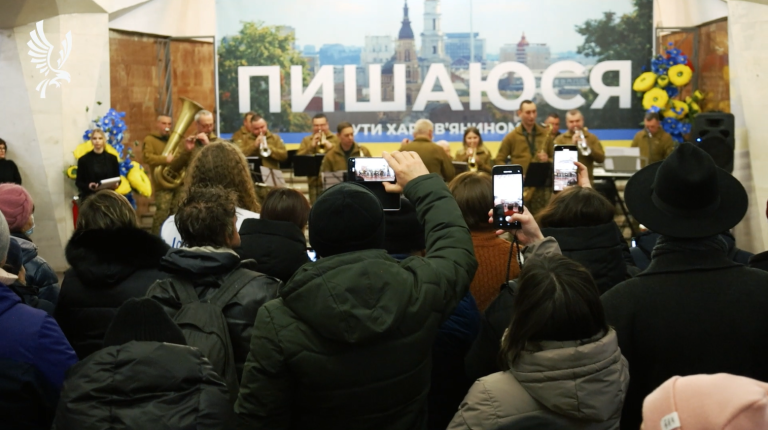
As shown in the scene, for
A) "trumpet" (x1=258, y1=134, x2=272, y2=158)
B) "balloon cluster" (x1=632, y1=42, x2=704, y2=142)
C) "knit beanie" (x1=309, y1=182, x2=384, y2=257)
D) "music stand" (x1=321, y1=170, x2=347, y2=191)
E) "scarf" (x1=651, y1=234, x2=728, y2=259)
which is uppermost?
"balloon cluster" (x1=632, y1=42, x2=704, y2=142)

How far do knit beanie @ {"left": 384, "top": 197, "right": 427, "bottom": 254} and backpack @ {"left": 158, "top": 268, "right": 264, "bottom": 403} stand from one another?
546 mm

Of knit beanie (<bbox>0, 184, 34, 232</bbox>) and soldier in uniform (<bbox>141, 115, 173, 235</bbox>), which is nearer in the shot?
knit beanie (<bbox>0, 184, 34, 232</bbox>)

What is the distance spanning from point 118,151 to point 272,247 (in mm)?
7732

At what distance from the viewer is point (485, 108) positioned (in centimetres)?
1331

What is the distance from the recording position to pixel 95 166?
9734mm

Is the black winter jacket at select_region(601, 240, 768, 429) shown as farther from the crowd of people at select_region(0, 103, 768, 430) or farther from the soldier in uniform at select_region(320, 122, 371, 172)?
the soldier in uniform at select_region(320, 122, 371, 172)

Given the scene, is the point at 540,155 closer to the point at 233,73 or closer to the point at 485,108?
the point at 485,108

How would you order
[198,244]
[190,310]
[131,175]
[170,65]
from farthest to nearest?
[170,65], [131,175], [198,244], [190,310]

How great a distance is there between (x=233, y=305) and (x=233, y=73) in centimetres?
1121

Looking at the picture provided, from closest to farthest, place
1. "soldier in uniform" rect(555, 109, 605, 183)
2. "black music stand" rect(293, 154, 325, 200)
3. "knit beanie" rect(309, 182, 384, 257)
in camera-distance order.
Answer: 1. "knit beanie" rect(309, 182, 384, 257)
2. "black music stand" rect(293, 154, 325, 200)
3. "soldier in uniform" rect(555, 109, 605, 183)

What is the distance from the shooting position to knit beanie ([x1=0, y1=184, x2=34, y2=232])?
3594 millimetres

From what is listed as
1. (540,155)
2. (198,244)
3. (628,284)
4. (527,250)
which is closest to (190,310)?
(198,244)

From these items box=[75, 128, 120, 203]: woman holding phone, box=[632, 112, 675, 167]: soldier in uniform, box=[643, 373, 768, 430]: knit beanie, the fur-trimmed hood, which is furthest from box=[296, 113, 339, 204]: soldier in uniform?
box=[643, 373, 768, 430]: knit beanie

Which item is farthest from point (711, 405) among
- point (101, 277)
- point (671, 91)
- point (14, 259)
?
point (671, 91)
